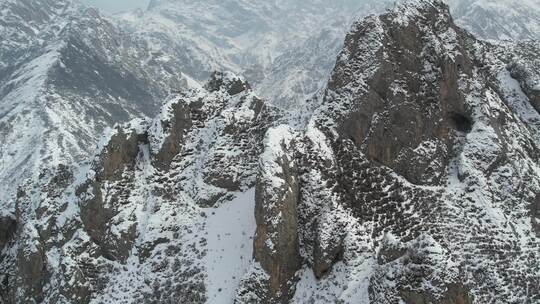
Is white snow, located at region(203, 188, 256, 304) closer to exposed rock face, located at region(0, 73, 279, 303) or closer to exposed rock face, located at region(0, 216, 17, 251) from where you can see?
exposed rock face, located at region(0, 73, 279, 303)

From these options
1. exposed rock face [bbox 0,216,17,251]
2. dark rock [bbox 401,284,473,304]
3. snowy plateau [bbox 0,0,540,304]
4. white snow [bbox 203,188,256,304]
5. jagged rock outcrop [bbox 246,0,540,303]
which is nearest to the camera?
dark rock [bbox 401,284,473,304]

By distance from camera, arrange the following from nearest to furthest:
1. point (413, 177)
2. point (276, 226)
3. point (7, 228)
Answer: point (276, 226), point (413, 177), point (7, 228)

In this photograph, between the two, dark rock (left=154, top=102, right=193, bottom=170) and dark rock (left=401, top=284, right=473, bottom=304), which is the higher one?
dark rock (left=401, top=284, right=473, bottom=304)

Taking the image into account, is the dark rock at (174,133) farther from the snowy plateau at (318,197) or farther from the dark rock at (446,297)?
the dark rock at (446,297)

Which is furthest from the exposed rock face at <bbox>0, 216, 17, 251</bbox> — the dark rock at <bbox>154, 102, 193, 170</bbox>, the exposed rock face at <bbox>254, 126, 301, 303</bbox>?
the exposed rock face at <bbox>254, 126, 301, 303</bbox>

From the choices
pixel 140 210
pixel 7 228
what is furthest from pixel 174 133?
pixel 7 228

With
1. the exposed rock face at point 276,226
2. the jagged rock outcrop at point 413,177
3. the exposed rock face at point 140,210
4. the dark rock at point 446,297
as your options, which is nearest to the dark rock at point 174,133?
the exposed rock face at point 140,210

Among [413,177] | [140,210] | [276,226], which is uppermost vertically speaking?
[413,177]

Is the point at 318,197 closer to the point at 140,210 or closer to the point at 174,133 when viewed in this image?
the point at 140,210
